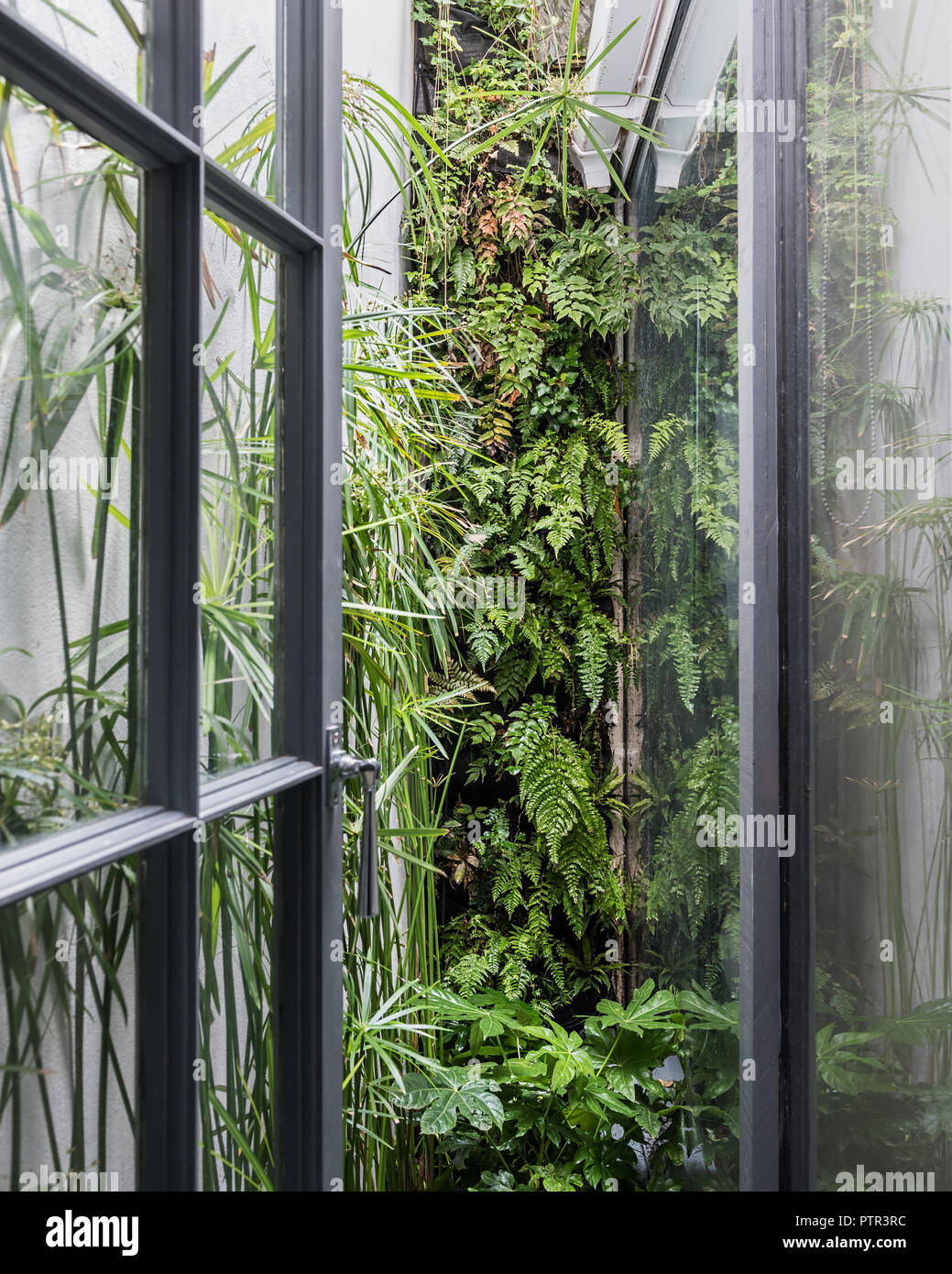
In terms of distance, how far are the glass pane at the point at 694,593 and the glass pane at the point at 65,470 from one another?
0.97 metres

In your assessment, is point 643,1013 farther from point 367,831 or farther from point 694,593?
point 367,831

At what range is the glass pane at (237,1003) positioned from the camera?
2.28 ft

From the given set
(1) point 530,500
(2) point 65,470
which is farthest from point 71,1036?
(1) point 530,500

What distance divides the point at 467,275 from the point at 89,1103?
2.28 metres

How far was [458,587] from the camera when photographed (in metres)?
2.31

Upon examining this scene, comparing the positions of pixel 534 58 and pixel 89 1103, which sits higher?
pixel 534 58

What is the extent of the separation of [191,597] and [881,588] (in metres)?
0.69

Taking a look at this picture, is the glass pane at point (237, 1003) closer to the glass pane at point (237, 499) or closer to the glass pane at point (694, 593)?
the glass pane at point (237, 499)

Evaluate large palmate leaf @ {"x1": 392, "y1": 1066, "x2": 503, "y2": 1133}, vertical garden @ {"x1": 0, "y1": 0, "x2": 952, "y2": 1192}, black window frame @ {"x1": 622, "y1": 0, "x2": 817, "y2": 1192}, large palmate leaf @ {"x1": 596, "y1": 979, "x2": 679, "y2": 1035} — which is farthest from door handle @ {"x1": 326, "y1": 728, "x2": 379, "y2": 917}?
large palmate leaf @ {"x1": 596, "y1": 979, "x2": 679, "y2": 1035}

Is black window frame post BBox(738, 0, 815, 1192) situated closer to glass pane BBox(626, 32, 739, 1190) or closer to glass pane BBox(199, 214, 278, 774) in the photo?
glass pane BBox(626, 32, 739, 1190)

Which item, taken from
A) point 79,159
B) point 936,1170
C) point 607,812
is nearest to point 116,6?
point 79,159

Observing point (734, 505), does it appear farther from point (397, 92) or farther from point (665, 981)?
point (397, 92)

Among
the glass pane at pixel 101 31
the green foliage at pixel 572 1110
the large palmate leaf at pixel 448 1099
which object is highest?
the glass pane at pixel 101 31

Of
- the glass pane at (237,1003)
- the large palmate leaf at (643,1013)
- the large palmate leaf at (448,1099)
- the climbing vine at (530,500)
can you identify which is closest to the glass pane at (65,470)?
the glass pane at (237,1003)
